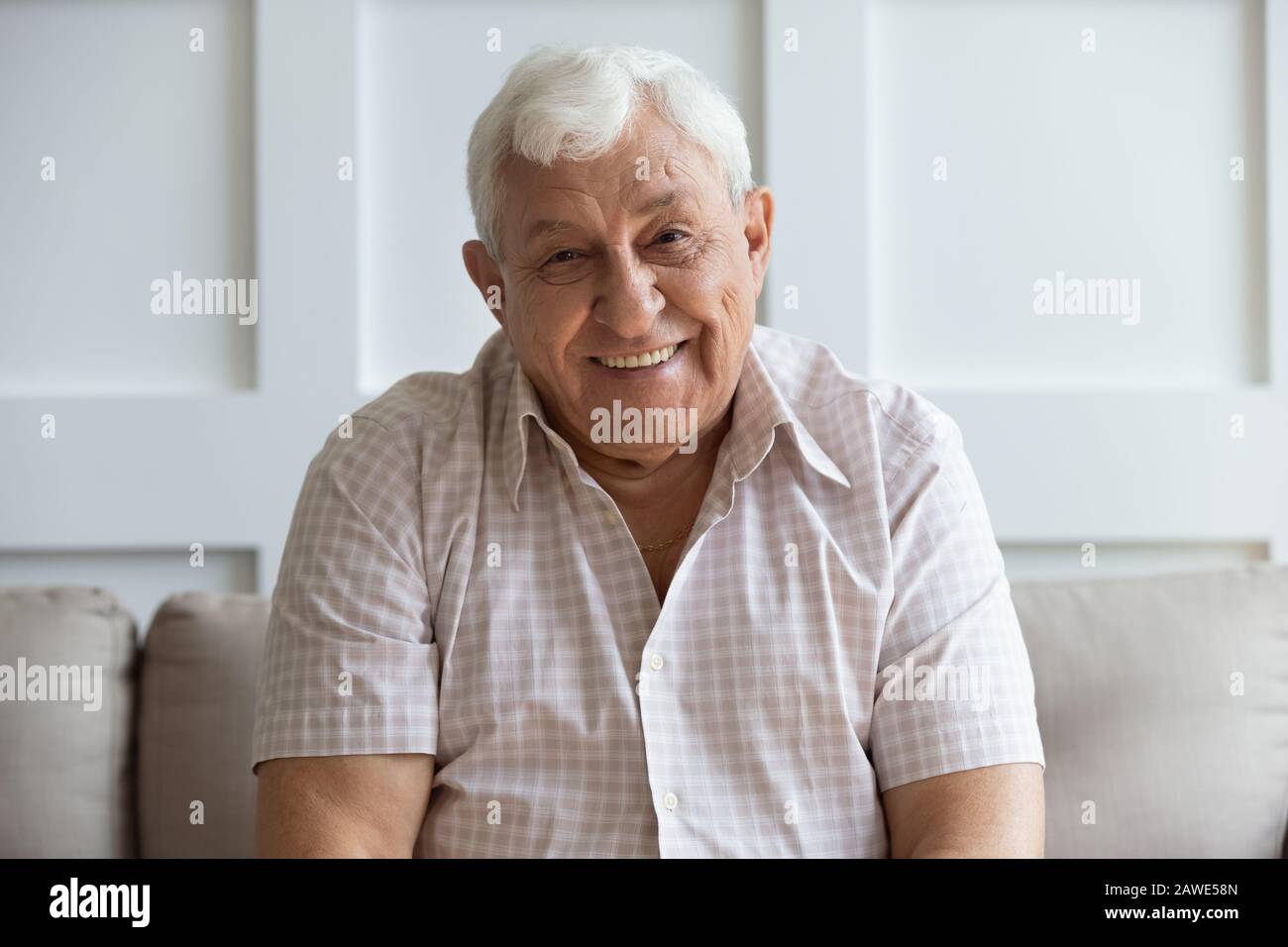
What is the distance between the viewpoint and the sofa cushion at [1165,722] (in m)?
1.49

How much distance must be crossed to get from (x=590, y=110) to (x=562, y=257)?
0.15m

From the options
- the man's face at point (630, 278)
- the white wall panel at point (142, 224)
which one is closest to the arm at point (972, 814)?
the man's face at point (630, 278)

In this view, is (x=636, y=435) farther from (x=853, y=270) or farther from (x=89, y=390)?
(x=89, y=390)

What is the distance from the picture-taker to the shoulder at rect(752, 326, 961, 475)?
1.30 meters

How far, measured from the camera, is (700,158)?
125 cm

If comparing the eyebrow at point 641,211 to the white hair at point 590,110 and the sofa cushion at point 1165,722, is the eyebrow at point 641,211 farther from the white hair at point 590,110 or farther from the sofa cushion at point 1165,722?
the sofa cushion at point 1165,722

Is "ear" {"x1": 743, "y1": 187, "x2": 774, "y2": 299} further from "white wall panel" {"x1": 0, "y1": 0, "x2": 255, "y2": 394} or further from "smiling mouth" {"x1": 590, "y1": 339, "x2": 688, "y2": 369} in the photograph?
"white wall panel" {"x1": 0, "y1": 0, "x2": 255, "y2": 394}

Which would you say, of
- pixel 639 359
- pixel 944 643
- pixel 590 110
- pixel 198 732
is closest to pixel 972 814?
pixel 944 643

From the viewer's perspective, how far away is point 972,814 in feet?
3.79

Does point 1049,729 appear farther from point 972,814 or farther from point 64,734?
point 64,734

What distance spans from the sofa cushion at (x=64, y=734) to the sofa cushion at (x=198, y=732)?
0.03 m

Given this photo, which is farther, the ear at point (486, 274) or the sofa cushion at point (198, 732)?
the sofa cushion at point (198, 732)
